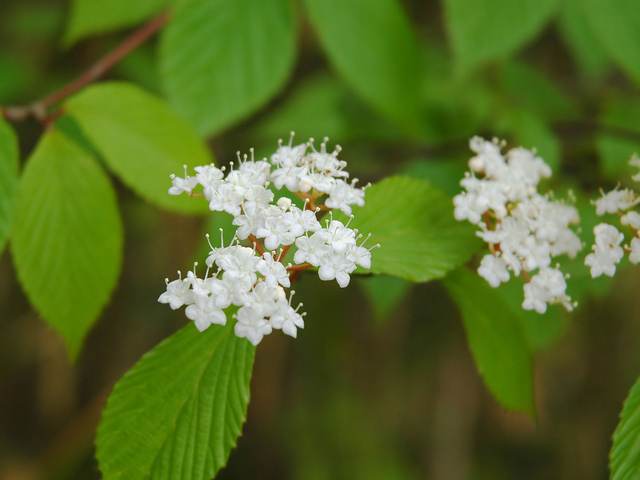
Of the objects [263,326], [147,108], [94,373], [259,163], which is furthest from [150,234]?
[263,326]

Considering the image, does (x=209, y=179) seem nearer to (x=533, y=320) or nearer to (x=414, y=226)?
(x=414, y=226)

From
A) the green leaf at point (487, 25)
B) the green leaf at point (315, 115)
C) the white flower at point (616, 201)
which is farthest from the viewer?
the green leaf at point (315, 115)

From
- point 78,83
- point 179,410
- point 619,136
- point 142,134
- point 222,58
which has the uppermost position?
point 619,136

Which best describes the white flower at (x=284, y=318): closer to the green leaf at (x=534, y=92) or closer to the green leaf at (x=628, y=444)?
the green leaf at (x=628, y=444)

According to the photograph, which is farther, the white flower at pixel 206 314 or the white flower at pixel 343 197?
the white flower at pixel 343 197

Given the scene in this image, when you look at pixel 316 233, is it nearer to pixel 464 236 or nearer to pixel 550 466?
pixel 464 236

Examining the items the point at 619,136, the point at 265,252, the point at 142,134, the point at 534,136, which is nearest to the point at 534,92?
the point at 619,136

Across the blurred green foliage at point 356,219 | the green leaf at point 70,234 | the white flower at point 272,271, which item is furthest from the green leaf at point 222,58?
the white flower at point 272,271

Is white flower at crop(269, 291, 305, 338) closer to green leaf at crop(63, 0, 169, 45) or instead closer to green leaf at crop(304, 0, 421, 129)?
green leaf at crop(304, 0, 421, 129)
